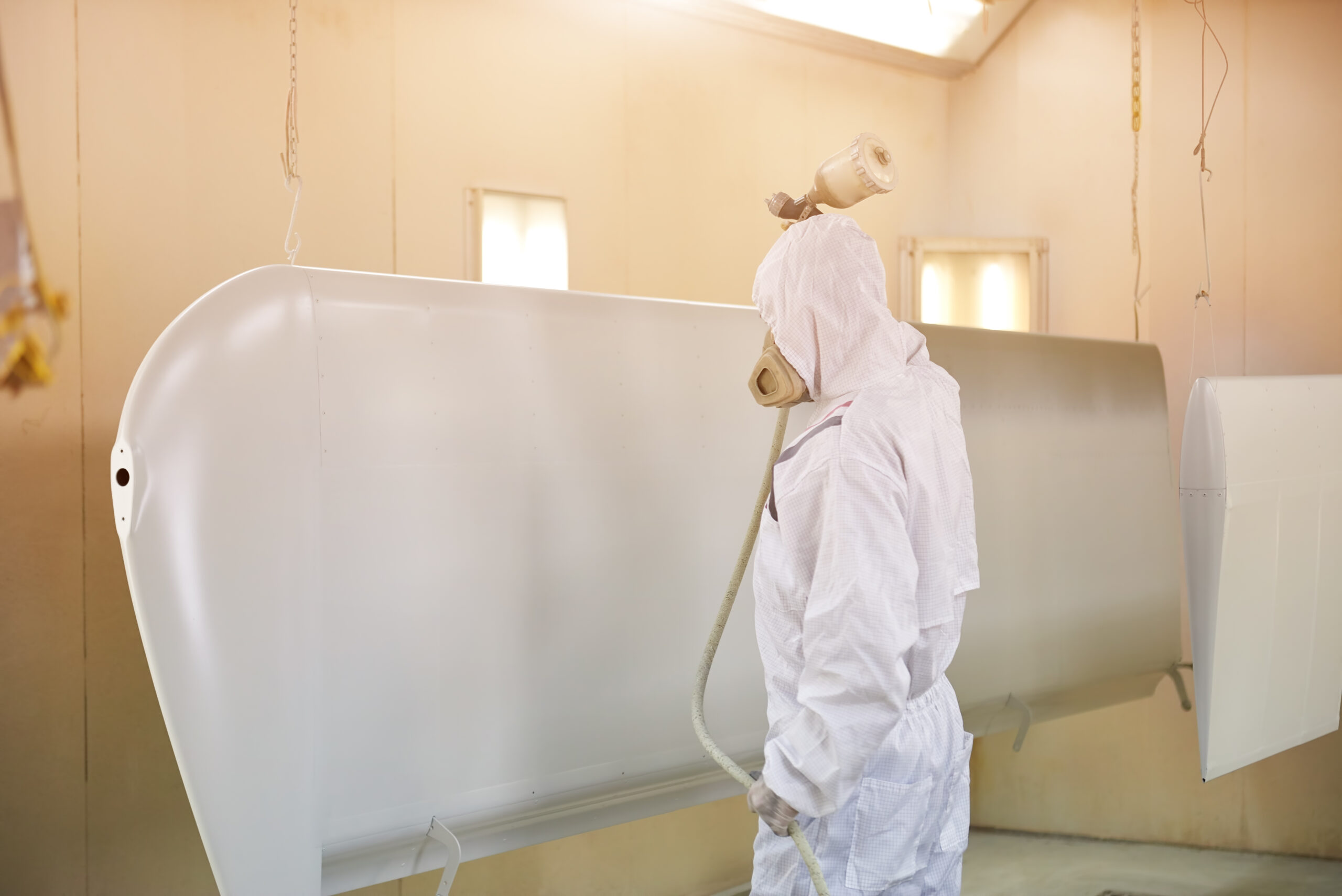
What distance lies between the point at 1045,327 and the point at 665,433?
2303 mm

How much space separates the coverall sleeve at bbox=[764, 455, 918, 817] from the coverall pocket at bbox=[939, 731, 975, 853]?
0.26 meters

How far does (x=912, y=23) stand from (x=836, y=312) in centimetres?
276

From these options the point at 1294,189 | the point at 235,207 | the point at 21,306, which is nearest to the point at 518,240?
the point at 235,207

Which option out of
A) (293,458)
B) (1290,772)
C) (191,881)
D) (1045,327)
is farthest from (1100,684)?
(191,881)

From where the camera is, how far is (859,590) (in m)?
Answer: 1.05

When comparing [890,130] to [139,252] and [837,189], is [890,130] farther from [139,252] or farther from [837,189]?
[139,252]

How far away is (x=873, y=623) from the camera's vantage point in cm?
105

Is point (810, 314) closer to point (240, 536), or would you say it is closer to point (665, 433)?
point (665, 433)

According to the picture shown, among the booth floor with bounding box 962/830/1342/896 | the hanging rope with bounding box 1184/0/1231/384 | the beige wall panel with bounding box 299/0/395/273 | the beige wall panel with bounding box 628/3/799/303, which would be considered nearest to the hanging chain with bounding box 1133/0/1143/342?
the hanging rope with bounding box 1184/0/1231/384

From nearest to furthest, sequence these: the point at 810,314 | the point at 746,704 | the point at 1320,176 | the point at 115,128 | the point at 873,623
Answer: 1. the point at 873,623
2. the point at 810,314
3. the point at 746,704
4. the point at 115,128
5. the point at 1320,176

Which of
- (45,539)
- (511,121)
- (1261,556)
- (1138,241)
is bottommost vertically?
(1261,556)

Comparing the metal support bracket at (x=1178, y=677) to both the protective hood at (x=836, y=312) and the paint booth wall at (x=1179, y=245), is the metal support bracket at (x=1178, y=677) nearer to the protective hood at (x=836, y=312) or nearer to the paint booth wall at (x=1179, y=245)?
the paint booth wall at (x=1179, y=245)

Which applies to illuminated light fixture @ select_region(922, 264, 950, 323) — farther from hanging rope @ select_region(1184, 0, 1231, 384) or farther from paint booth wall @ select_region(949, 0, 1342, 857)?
hanging rope @ select_region(1184, 0, 1231, 384)

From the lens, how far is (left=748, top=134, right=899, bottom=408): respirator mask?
128cm
